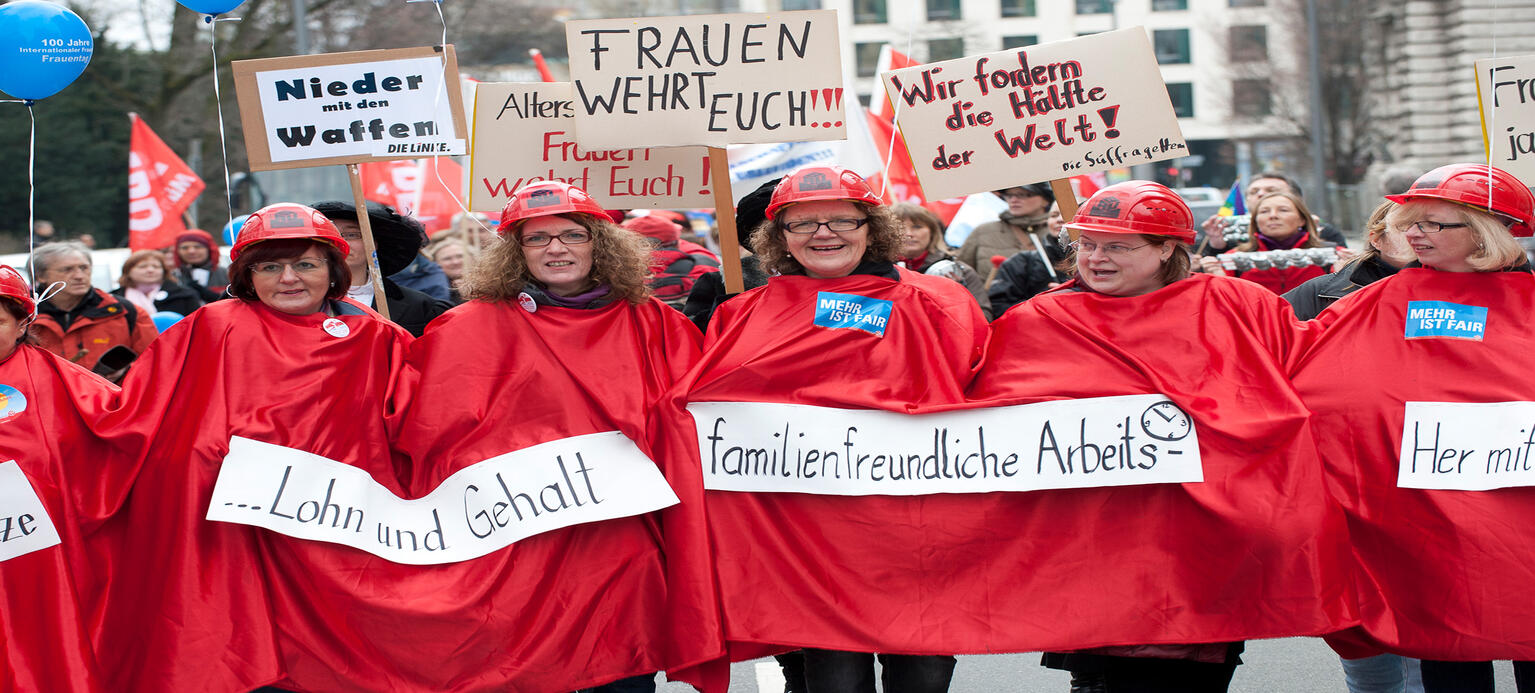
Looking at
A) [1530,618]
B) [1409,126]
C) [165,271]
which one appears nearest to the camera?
[1530,618]

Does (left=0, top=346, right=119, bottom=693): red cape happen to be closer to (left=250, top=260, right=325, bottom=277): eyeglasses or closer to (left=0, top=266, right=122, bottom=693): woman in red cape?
(left=0, top=266, right=122, bottom=693): woman in red cape

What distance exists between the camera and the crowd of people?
13.5ft

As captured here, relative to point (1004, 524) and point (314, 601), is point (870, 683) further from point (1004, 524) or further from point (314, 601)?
point (314, 601)

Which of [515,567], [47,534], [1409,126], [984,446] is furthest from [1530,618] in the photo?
[1409,126]

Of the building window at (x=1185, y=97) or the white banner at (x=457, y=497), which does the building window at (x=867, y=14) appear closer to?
the building window at (x=1185, y=97)

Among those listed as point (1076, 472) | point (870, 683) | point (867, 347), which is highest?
point (867, 347)

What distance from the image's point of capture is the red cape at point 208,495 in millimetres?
4168

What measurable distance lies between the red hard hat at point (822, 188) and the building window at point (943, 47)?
4760 centimetres

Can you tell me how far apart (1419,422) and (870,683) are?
1.70m

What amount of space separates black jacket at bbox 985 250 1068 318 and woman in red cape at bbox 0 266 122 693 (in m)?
4.14

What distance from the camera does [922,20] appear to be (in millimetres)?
57531

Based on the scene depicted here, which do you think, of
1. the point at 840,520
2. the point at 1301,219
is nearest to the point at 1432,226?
the point at 840,520

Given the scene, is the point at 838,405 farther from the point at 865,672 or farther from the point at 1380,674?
the point at 1380,674

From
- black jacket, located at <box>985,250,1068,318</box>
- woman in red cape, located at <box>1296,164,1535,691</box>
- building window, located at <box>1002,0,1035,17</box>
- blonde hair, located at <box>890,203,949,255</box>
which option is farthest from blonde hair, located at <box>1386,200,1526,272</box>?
building window, located at <box>1002,0,1035,17</box>
